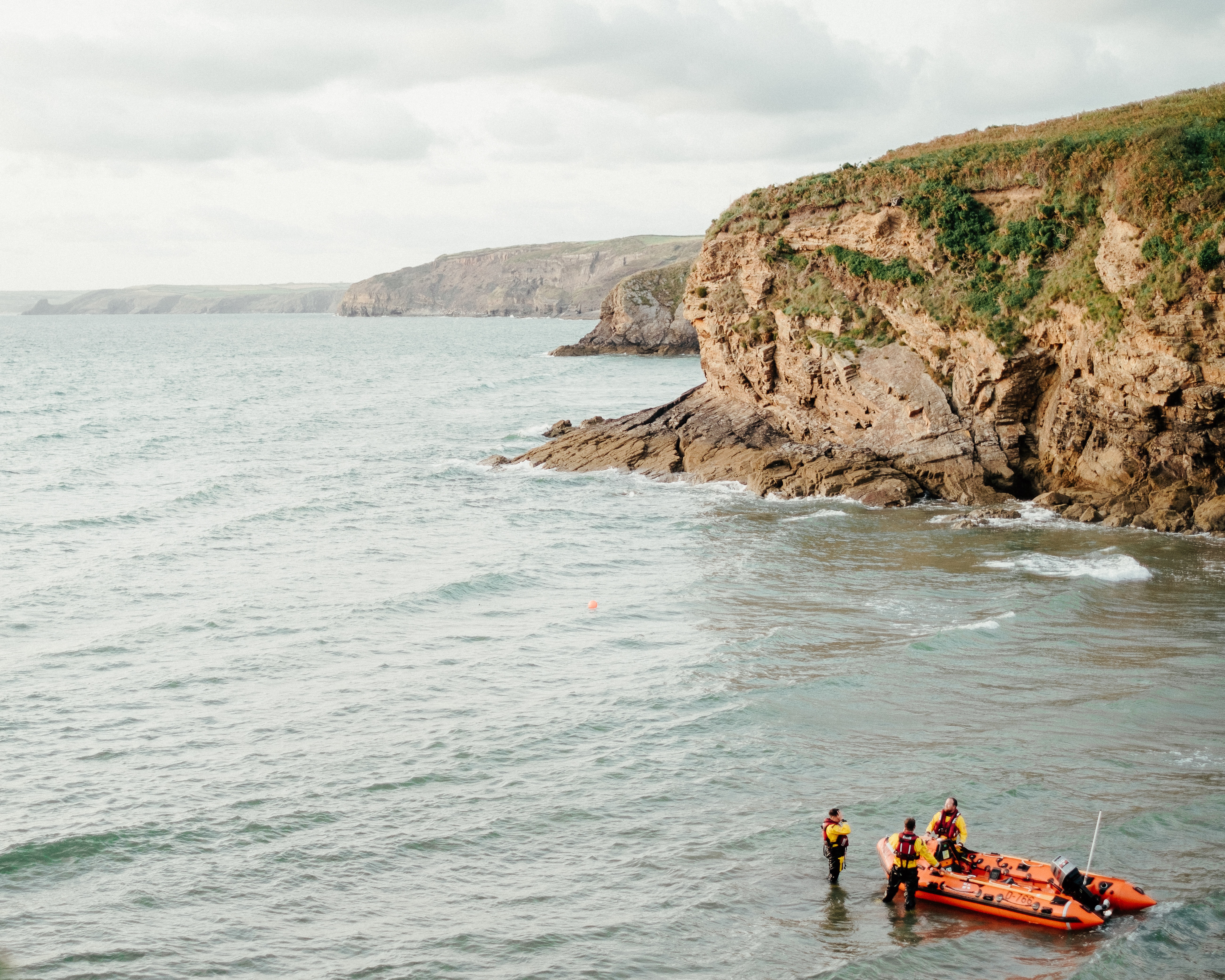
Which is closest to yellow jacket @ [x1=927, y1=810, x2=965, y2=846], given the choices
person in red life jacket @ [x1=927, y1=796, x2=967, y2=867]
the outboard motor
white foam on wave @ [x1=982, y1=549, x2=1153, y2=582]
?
person in red life jacket @ [x1=927, y1=796, x2=967, y2=867]

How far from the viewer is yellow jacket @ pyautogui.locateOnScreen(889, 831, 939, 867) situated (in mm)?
15445

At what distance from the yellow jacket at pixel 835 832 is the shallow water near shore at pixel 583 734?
86 cm

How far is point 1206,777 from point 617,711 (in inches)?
423

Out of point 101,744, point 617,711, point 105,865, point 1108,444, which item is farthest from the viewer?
point 1108,444

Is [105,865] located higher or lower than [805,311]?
lower

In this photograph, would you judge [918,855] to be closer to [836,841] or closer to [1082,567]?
[836,841]

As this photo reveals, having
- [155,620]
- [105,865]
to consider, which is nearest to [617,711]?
[105,865]

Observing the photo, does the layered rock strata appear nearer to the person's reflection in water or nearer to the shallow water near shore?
the shallow water near shore

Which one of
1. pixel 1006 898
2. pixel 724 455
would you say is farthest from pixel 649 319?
pixel 1006 898

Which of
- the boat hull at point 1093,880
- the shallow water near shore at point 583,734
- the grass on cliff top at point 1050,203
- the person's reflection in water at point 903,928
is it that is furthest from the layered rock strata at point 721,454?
the person's reflection in water at point 903,928

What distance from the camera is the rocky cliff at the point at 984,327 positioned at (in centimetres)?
3372

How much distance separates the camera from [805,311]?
43375 millimetres

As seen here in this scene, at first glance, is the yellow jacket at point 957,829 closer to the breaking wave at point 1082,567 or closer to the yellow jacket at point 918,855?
the yellow jacket at point 918,855

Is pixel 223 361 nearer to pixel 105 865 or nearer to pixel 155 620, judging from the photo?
pixel 155 620
